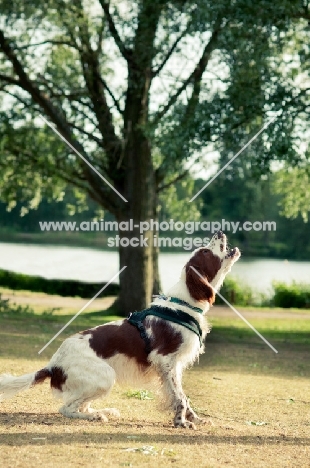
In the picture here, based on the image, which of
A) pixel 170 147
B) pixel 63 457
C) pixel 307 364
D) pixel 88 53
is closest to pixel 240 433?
pixel 63 457

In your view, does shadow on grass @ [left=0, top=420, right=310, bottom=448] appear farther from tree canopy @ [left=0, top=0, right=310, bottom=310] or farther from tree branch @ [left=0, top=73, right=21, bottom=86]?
tree branch @ [left=0, top=73, right=21, bottom=86]

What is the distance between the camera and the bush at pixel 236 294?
2862cm

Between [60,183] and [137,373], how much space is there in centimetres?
1603

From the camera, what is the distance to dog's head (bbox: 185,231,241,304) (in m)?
7.26

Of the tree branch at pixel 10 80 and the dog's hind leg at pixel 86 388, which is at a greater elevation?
the tree branch at pixel 10 80

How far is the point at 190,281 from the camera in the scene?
7.28 metres

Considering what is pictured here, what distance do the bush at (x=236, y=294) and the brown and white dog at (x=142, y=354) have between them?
21.2 m

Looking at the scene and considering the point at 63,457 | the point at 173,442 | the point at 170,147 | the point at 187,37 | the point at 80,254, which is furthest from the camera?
the point at 80,254

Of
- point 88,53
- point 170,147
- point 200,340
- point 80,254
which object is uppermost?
point 88,53

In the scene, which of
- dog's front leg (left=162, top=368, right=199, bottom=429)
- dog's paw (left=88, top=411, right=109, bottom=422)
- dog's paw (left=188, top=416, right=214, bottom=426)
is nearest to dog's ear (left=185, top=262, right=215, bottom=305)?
dog's front leg (left=162, top=368, right=199, bottom=429)

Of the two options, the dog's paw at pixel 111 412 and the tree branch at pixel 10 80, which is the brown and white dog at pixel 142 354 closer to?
the dog's paw at pixel 111 412

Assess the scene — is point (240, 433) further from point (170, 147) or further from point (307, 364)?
point (170, 147)

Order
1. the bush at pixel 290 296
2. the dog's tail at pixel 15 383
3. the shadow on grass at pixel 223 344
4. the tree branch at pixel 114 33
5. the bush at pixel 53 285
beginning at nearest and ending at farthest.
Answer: the dog's tail at pixel 15 383, the shadow on grass at pixel 223 344, the tree branch at pixel 114 33, the bush at pixel 53 285, the bush at pixel 290 296

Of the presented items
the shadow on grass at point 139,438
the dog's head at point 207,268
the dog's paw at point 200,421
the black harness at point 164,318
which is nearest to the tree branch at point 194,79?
the dog's head at point 207,268
